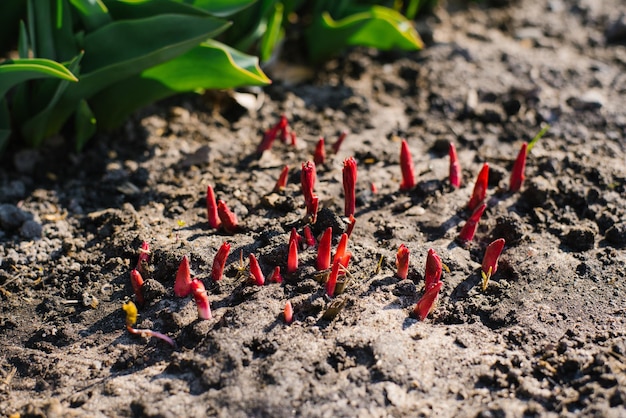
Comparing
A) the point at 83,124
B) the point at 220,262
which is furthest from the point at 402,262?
the point at 83,124

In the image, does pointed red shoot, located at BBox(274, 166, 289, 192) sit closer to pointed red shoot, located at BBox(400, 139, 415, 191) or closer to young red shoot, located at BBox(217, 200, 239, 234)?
young red shoot, located at BBox(217, 200, 239, 234)

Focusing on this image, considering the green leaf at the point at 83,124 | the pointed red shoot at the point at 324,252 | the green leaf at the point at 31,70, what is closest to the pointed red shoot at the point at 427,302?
the pointed red shoot at the point at 324,252

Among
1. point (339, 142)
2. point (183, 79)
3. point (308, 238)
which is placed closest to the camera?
point (308, 238)

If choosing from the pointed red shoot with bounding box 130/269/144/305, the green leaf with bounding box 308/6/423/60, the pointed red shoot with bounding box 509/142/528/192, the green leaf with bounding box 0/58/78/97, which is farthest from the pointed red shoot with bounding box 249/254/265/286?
the green leaf with bounding box 308/6/423/60

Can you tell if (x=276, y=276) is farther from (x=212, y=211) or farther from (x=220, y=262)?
(x=212, y=211)

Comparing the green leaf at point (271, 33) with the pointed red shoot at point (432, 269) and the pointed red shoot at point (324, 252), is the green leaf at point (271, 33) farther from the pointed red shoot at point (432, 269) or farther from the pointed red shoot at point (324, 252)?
the pointed red shoot at point (432, 269)

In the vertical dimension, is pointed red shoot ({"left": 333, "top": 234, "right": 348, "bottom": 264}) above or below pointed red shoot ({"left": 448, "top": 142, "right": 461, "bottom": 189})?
below

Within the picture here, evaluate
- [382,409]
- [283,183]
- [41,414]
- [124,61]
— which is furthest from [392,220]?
[41,414]
